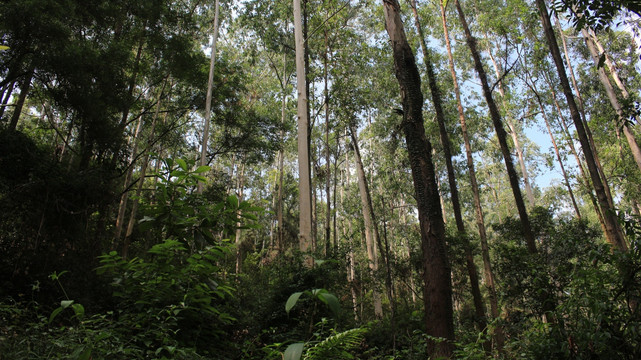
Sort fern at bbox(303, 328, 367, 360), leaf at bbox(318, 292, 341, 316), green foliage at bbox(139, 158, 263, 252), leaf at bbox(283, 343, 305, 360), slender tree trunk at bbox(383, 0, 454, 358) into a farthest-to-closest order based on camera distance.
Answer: slender tree trunk at bbox(383, 0, 454, 358), green foliage at bbox(139, 158, 263, 252), fern at bbox(303, 328, 367, 360), leaf at bbox(318, 292, 341, 316), leaf at bbox(283, 343, 305, 360)

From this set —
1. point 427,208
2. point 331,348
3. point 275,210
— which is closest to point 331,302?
point 331,348

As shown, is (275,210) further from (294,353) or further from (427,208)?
(294,353)

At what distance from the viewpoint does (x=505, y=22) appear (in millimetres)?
13320

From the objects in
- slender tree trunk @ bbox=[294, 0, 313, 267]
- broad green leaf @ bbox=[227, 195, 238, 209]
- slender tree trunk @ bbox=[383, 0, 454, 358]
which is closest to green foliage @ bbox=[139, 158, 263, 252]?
broad green leaf @ bbox=[227, 195, 238, 209]

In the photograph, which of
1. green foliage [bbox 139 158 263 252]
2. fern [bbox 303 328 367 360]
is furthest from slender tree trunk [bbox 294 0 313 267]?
fern [bbox 303 328 367 360]

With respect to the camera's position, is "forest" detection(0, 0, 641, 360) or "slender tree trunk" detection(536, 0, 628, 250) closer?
"forest" detection(0, 0, 641, 360)

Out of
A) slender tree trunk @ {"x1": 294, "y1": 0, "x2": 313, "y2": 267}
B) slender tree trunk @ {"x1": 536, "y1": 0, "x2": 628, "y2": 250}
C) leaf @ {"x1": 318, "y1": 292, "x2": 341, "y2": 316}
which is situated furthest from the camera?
slender tree trunk @ {"x1": 294, "y1": 0, "x2": 313, "y2": 267}

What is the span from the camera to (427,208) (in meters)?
3.80

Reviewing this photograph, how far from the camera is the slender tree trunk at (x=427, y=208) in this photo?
11.3ft

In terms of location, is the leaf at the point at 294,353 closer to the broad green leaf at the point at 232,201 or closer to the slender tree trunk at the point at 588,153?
the broad green leaf at the point at 232,201

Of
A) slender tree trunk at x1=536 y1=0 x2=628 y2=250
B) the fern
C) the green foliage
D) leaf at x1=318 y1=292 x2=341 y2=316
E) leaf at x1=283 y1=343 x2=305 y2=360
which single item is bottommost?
the fern

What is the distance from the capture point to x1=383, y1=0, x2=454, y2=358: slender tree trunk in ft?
11.3

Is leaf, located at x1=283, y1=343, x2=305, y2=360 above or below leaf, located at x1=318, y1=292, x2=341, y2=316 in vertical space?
below

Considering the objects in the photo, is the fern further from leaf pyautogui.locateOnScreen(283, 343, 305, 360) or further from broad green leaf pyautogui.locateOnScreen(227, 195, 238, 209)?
broad green leaf pyautogui.locateOnScreen(227, 195, 238, 209)
